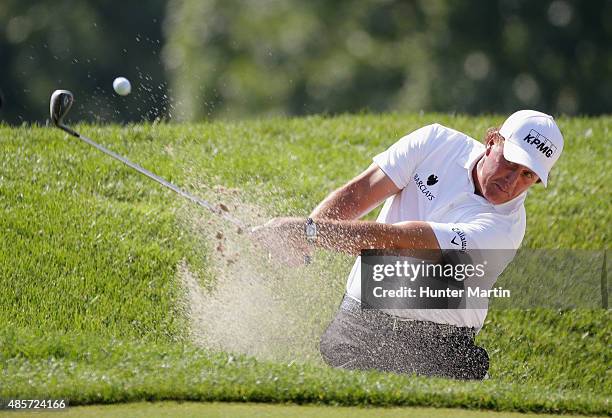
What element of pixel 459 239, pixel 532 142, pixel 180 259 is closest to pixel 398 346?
pixel 459 239

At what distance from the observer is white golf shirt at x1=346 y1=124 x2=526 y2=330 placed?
534 centimetres

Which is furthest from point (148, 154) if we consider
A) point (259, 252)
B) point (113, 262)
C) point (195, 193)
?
point (259, 252)

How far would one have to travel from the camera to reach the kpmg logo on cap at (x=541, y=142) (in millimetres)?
5391

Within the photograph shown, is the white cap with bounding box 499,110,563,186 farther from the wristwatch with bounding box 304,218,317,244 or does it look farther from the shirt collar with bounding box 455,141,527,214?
the wristwatch with bounding box 304,218,317,244

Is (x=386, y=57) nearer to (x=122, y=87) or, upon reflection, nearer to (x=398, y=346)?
(x=122, y=87)

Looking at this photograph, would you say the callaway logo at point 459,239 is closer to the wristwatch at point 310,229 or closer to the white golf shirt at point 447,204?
the white golf shirt at point 447,204

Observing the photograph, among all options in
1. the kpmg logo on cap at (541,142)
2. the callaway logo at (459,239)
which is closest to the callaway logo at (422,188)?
the callaway logo at (459,239)

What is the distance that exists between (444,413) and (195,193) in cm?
336

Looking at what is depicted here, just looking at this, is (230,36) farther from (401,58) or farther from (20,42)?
(20,42)

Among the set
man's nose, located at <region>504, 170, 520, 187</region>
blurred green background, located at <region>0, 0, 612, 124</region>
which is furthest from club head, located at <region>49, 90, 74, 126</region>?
blurred green background, located at <region>0, 0, 612, 124</region>

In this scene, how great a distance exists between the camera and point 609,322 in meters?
7.84

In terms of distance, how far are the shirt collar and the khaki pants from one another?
2.28ft

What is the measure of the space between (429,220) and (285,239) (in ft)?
2.27

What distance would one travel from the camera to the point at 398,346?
5.83 meters
